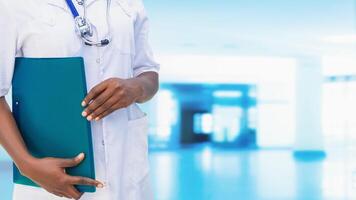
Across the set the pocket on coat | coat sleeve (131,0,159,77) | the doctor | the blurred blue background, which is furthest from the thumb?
the blurred blue background

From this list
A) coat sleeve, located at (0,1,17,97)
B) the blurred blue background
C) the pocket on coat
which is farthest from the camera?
the blurred blue background

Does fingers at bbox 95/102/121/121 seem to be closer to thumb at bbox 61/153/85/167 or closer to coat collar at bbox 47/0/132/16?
thumb at bbox 61/153/85/167

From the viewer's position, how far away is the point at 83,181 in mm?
703

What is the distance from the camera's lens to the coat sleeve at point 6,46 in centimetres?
68

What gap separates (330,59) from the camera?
13.0 meters

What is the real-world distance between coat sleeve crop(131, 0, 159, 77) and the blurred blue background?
2.07 metres

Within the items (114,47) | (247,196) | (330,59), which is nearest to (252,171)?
(247,196)

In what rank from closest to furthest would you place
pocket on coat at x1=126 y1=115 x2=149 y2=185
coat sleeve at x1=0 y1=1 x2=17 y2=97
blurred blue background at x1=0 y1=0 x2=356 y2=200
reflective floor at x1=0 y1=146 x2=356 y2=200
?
1. coat sleeve at x1=0 y1=1 x2=17 y2=97
2. pocket on coat at x1=126 y1=115 x2=149 y2=185
3. reflective floor at x1=0 y1=146 x2=356 y2=200
4. blurred blue background at x1=0 y1=0 x2=356 y2=200

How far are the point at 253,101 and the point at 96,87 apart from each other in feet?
47.9

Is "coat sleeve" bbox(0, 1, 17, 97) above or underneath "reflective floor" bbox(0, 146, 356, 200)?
above

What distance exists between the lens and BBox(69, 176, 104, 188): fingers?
0.69 metres

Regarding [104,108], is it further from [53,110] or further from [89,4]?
[89,4]

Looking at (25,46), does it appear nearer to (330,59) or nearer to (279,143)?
(330,59)

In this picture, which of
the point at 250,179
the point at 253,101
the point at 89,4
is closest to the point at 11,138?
the point at 89,4
